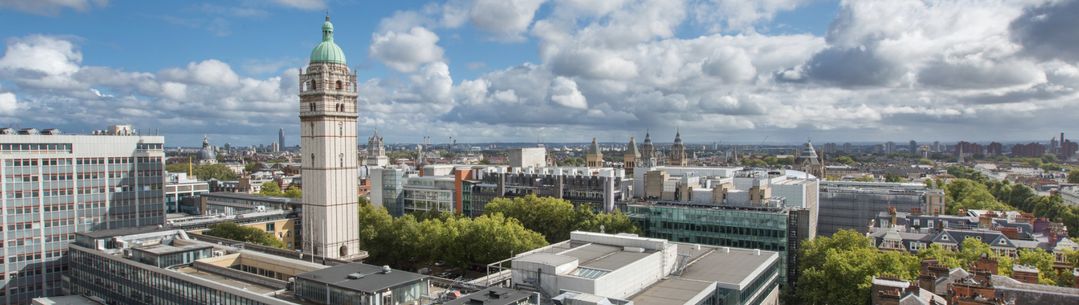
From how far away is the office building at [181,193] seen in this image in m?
129

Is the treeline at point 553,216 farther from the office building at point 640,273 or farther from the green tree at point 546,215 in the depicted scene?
the office building at point 640,273

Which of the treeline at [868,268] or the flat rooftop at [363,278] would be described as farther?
the treeline at [868,268]

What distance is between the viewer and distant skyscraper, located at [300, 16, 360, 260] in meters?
79.6

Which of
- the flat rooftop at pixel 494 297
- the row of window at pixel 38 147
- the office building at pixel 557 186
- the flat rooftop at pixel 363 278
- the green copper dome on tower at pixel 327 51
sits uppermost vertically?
the green copper dome on tower at pixel 327 51

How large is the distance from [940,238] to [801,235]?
16498 millimetres

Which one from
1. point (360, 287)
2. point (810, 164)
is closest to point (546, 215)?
point (360, 287)

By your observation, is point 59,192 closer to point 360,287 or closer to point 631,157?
point 360,287

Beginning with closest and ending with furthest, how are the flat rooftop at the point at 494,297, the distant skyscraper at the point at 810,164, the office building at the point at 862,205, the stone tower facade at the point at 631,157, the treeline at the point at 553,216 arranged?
the flat rooftop at the point at 494,297 < the treeline at the point at 553,216 < the office building at the point at 862,205 < the distant skyscraper at the point at 810,164 < the stone tower facade at the point at 631,157

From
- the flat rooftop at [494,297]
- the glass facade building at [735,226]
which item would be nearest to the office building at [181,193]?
the glass facade building at [735,226]

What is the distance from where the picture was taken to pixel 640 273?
53.6m

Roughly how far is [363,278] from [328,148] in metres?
37.7

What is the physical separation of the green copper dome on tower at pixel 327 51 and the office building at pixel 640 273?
3591cm

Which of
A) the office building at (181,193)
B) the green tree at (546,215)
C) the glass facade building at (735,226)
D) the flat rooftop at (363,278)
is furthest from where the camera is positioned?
the office building at (181,193)

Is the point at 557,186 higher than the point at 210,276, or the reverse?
the point at 557,186
